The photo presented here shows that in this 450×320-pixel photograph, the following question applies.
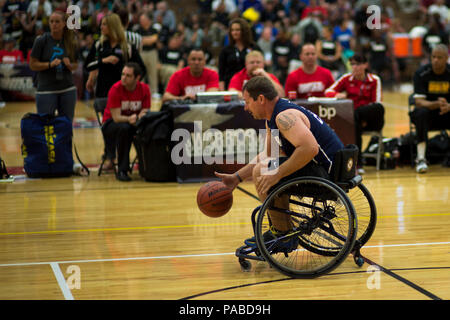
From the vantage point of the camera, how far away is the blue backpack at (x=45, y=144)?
747 centimetres

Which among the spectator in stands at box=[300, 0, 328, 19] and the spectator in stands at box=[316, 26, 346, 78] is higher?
the spectator in stands at box=[300, 0, 328, 19]

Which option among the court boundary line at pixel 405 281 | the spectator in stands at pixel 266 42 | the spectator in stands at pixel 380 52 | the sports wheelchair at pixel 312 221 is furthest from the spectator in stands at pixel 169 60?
the court boundary line at pixel 405 281

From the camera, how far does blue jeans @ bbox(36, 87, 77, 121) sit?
Result: 25.5ft

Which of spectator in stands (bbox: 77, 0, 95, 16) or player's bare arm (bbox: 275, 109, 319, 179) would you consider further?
spectator in stands (bbox: 77, 0, 95, 16)

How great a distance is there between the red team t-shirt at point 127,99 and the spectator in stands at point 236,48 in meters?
1.08

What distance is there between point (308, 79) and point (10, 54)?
7695 millimetres

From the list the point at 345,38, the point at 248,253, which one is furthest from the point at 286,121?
the point at 345,38

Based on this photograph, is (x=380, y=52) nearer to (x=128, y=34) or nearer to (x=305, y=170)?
(x=128, y=34)

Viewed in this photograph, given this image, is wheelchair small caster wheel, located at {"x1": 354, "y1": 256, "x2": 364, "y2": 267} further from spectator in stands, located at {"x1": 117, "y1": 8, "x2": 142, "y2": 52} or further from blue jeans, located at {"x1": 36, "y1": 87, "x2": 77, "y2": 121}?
spectator in stands, located at {"x1": 117, "y1": 8, "x2": 142, "y2": 52}

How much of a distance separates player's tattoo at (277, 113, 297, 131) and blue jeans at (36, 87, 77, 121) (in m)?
4.27

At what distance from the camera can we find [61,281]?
4.25 meters

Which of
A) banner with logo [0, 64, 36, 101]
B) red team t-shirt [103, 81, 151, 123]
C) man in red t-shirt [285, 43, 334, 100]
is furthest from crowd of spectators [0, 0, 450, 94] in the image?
man in red t-shirt [285, 43, 334, 100]
